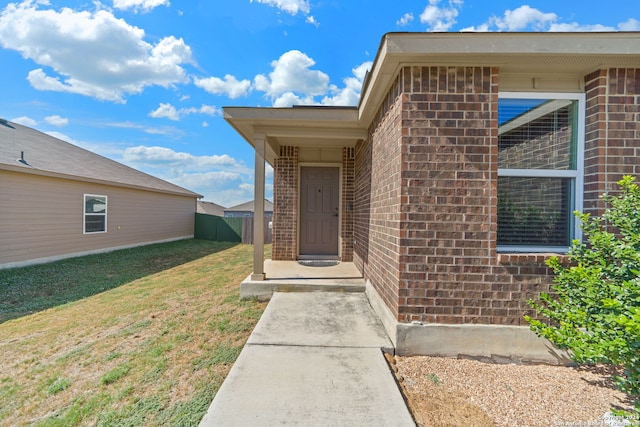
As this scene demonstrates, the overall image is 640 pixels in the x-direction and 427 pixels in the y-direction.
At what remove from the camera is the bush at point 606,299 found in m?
1.73

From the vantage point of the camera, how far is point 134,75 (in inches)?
452

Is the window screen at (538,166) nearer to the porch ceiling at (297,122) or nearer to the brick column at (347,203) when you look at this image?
the porch ceiling at (297,122)

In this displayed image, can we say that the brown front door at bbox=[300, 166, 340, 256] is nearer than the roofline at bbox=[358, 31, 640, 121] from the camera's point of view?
No

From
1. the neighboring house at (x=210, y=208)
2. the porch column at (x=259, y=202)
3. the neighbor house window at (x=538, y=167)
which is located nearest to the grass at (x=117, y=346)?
the porch column at (x=259, y=202)

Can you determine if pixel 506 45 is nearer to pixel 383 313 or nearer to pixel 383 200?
pixel 383 200

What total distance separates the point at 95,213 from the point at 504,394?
1145cm

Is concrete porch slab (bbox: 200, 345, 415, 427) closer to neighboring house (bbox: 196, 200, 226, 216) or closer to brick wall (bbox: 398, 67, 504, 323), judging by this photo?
brick wall (bbox: 398, 67, 504, 323)

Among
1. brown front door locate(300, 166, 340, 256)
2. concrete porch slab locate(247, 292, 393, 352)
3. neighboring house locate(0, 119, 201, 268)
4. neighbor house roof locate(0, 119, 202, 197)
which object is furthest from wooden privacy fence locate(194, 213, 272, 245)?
concrete porch slab locate(247, 292, 393, 352)

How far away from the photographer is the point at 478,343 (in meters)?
2.60

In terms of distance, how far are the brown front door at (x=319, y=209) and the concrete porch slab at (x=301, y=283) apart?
139cm

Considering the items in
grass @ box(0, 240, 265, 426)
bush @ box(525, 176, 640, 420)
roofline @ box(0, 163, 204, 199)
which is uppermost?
roofline @ box(0, 163, 204, 199)

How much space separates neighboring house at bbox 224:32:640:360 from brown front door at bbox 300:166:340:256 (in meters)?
3.38

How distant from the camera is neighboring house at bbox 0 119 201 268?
6.85 m

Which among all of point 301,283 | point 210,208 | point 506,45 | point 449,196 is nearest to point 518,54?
point 506,45
